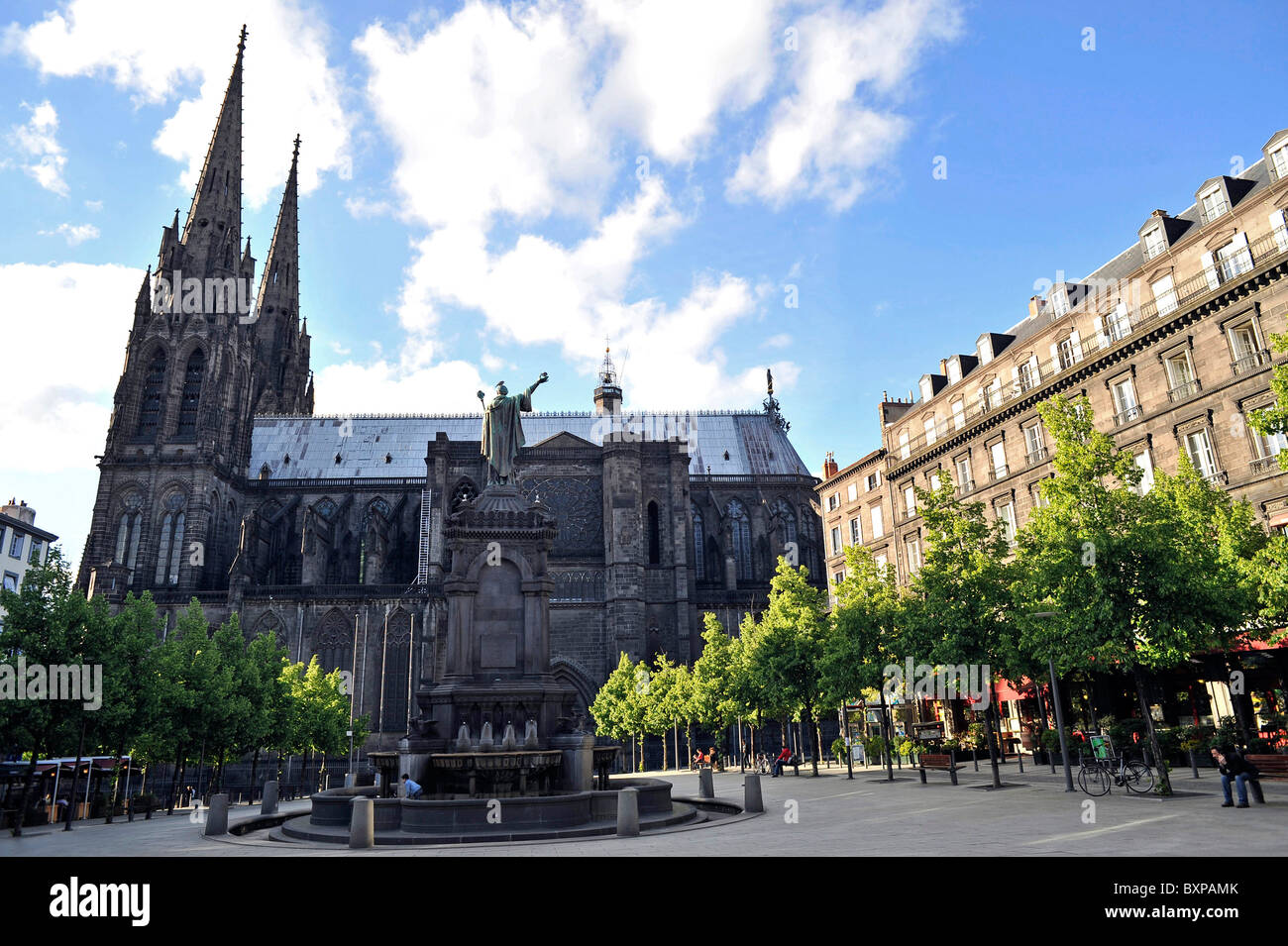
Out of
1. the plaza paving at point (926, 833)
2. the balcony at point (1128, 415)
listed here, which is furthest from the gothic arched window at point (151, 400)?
the balcony at point (1128, 415)

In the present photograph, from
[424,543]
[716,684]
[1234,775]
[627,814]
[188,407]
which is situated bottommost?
[627,814]

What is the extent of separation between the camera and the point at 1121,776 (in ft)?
58.2

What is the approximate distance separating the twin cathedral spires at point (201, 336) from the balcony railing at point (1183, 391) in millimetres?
56350

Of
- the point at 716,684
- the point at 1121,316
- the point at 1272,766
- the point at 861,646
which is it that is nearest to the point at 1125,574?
the point at 1272,766

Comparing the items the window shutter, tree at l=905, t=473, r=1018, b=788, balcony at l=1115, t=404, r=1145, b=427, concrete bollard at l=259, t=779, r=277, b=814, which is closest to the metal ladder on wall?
concrete bollard at l=259, t=779, r=277, b=814

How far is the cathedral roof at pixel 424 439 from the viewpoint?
218 feet

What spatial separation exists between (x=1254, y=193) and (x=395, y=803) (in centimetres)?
2930

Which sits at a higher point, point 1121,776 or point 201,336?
point 201,336

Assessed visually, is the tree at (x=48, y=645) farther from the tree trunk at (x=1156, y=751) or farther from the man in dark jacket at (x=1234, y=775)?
the man in dark jacket at (x=1234, y=775)

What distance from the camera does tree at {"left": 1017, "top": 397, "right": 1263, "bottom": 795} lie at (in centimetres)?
1742

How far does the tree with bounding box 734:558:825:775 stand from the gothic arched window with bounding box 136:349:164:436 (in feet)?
158

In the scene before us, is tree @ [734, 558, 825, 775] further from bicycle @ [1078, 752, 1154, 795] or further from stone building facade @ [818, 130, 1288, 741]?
bicycle @ [1078, 752, 1154, 795]

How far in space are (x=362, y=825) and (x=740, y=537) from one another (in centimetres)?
5112

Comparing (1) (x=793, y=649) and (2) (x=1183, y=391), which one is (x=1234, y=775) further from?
(1) (x=793, y=649)
